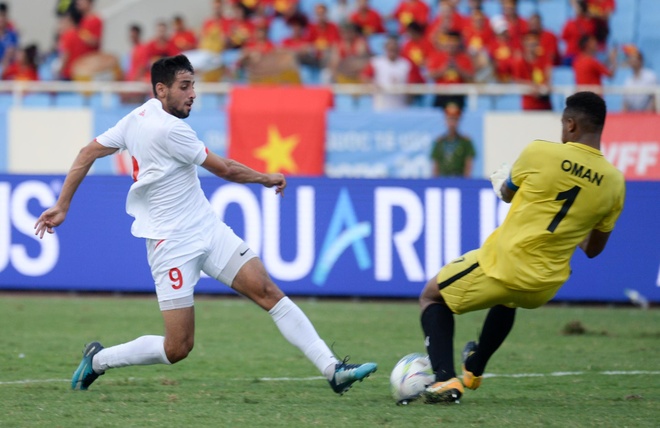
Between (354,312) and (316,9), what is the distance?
8155 millimetres

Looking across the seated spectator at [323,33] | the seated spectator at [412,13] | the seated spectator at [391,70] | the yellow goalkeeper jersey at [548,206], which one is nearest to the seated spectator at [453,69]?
the seated spectator at [391,70]

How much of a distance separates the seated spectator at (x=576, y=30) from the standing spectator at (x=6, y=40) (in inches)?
386

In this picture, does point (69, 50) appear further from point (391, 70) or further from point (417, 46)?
point (417, 46)

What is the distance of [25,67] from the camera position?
19.7m

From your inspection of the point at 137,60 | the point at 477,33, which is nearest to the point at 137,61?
the point at 137,60

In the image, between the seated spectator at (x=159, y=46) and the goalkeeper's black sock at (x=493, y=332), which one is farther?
the seated spectator at (x=159, y=46)

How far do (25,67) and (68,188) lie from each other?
520 inches

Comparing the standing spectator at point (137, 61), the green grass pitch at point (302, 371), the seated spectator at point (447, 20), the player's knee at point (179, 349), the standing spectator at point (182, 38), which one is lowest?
the green grass pitch at point (302, 371)

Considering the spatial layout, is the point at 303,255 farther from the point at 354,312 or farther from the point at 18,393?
the point at 18,393

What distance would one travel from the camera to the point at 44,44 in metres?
23.4

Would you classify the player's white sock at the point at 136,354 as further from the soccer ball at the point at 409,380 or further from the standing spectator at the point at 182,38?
the standing spectator at the point at 182,38

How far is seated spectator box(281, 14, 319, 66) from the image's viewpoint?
61.6ft

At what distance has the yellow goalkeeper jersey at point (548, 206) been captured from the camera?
6816mm

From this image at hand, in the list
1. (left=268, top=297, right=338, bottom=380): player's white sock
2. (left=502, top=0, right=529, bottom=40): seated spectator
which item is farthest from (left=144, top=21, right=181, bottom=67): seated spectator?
(left=268, top=297, right=338, bottom=380): player's white sock
